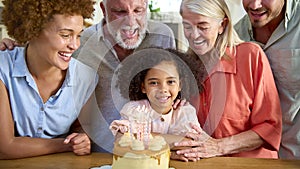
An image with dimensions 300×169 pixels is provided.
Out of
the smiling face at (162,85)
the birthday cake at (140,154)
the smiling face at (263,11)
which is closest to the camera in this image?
the birthday cake at (140,154)

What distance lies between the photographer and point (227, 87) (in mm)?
837

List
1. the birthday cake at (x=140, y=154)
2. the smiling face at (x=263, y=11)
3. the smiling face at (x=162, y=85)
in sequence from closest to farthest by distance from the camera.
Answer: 1. the birthday cake at (x=140, y=154)
2. the smiling face at (x=162, y=85)
3. the smiling face at (x=263, y=11)

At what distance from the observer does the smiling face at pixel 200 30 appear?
82 cm

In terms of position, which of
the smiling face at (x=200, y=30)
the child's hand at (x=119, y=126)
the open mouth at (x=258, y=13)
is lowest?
the child's hand at (x=119, y=126)

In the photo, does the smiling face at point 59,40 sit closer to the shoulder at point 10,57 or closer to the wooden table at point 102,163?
the shoulder at point 10,57

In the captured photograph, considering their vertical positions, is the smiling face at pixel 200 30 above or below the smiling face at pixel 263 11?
below

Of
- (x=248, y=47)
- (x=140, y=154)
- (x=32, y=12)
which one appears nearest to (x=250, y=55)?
(x=248, y=47)

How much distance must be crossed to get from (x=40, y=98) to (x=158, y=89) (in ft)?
0.85

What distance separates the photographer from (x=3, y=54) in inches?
32.7

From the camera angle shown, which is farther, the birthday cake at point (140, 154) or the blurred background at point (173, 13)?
the blurred background at point (173, 13)

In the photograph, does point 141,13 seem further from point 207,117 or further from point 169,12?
point 207,117

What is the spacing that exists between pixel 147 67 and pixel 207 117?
173 mm

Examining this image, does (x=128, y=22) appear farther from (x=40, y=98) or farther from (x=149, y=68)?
(x=40, y=98)

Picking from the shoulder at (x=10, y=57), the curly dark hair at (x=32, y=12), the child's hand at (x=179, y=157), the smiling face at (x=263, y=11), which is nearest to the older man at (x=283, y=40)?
the smiling face at (x=263, y=11)
